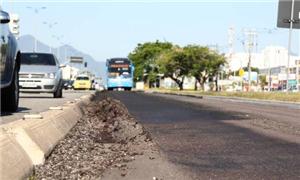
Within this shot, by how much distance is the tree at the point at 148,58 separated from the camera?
14112 cm

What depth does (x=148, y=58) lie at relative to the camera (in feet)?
475

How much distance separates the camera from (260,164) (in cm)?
802

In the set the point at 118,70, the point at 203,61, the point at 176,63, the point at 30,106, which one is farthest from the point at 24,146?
the point at 176,63

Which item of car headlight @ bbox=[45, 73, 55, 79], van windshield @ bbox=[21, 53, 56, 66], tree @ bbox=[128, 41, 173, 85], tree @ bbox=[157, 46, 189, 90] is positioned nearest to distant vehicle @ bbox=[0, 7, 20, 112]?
car headlight @ bbox=[45, 73, 55, 79]

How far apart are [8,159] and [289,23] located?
48754 mm

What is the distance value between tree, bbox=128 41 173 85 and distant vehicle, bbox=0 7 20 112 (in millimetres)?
125410

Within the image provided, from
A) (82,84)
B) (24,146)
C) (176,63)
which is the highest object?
(176,63)

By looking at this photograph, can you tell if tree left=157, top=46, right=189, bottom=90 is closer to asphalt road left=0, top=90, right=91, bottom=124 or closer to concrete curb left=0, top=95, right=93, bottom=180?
asphalt road left=0, top=90, right=91, bottom=124

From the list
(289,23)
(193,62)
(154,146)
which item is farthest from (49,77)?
(193,62)

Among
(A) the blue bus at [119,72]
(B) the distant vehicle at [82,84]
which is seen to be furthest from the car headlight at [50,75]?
(A) the blue bus at [119,72]

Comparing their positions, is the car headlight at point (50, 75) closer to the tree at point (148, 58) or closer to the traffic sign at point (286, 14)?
the traffic sign at point (286, 14)

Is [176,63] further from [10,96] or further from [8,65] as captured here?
[8,65]

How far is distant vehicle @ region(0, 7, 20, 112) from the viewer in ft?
37.5

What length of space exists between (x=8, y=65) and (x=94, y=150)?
3.74m
